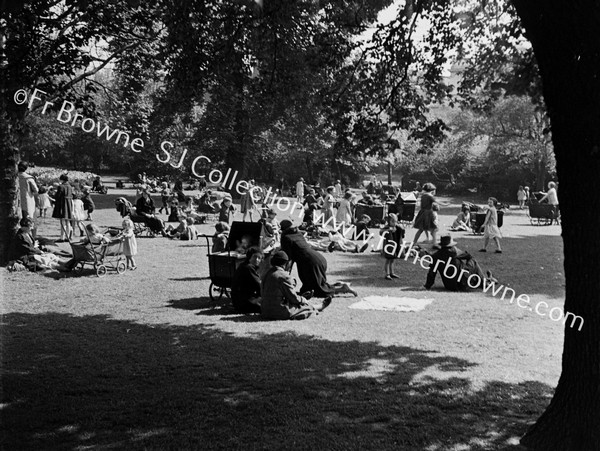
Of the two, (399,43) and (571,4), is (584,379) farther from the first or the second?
(399,43)

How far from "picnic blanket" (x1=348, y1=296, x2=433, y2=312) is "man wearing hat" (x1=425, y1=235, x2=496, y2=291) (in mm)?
1354

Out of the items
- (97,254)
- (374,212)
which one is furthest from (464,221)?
(97,254)

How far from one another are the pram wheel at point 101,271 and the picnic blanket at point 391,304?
21.0 ft

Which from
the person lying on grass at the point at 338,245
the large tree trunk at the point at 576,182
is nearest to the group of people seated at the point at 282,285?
the large tree trunk at the point at 576,182

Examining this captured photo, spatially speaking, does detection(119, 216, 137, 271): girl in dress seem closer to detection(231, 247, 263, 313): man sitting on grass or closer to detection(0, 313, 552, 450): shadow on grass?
detection(231, 247, 263, 313): man sitting on grass

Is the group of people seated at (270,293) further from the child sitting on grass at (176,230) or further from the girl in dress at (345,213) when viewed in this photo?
the girl in dress at (345,213)

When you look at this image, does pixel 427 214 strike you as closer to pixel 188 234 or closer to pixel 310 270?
pixel 188 234

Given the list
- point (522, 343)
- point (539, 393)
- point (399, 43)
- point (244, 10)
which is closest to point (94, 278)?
point (244, 10)

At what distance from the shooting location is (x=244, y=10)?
10688 mm

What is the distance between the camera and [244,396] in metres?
7.18

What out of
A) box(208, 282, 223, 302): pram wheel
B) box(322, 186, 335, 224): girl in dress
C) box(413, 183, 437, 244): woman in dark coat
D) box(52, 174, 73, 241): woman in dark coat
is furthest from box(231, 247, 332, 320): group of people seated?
box(322, 186, 335, 224): girl in dress

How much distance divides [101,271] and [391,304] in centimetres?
720

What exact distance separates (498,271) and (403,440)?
11950 mm

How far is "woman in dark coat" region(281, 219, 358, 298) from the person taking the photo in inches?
523
